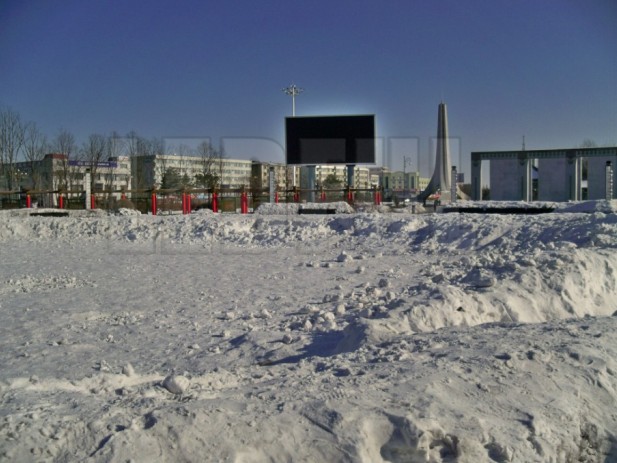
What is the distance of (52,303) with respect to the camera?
8812 mm

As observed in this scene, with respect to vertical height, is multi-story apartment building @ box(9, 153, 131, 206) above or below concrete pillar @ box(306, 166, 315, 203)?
above

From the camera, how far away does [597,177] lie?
34.6 m

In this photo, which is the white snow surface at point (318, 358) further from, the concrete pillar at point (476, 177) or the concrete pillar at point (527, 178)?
the concrete pillar at point (476, 177)

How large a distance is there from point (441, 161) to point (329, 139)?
9614mm

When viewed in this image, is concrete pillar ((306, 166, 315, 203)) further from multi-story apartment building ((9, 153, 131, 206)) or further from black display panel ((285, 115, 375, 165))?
multi-story apartment building ((9, 153, 131, 206))

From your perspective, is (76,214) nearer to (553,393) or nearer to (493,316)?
(493,316)

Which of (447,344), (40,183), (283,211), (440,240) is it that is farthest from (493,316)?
(40,183)

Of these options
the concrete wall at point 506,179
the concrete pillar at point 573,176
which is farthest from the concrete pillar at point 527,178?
the concrete pillar at point 573,176

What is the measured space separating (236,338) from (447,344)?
8.94ft

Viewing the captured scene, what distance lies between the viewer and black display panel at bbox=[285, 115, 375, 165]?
29125 mm

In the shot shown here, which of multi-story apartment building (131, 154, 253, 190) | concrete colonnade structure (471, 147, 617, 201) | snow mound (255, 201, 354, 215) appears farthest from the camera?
multi-story apartment building (131, 154, 253, 190)

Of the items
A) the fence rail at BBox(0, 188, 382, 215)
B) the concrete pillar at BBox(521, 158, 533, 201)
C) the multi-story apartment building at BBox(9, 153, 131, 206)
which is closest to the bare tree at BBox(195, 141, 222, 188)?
the multi-story apartment building at BBox(9, 153, 131, 206)

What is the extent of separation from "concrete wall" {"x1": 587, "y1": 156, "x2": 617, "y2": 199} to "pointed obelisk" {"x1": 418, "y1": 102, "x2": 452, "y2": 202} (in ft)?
29.1

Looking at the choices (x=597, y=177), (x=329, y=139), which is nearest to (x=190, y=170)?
(x=329, y=139)
